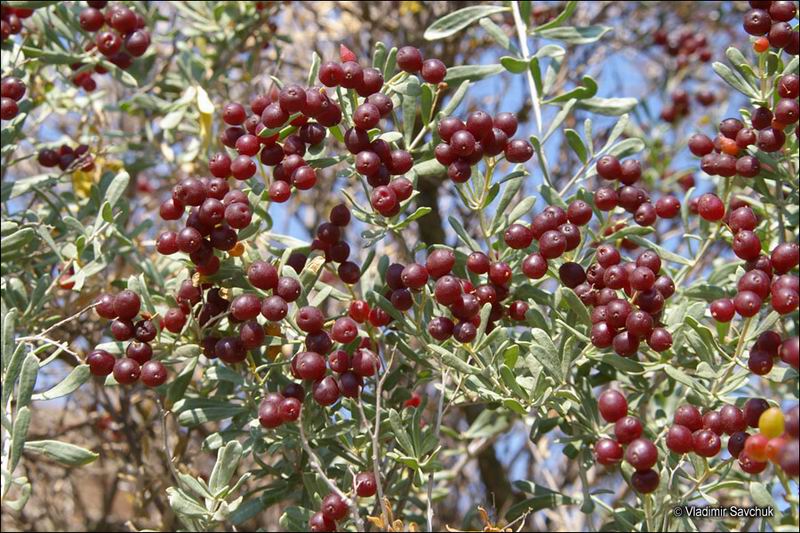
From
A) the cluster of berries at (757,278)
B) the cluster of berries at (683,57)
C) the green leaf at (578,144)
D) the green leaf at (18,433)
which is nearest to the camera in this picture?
the cluster of berries at (757,278)

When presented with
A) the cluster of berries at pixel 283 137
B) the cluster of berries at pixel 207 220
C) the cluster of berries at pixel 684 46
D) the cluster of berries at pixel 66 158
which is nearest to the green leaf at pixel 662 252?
the cluster of berries at pixel 283 137

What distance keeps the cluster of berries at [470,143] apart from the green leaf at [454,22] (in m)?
0.54

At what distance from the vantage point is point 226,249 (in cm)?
177

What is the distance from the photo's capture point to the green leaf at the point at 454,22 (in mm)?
2332

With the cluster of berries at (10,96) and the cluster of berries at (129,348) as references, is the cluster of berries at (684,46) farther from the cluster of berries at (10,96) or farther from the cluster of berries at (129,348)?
the cluster of berries at (129,348)

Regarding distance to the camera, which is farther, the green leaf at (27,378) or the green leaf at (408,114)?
the green leaf at (408,114)

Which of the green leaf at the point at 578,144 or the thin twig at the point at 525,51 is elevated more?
the thin twig at the point at 525,51

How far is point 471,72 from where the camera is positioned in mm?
2260

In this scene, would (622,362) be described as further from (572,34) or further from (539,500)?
(572,34)

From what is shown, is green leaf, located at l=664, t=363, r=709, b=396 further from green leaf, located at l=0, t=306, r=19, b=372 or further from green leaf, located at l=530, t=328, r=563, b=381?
green leaf, located at l=0, t=306, r=19, b=372

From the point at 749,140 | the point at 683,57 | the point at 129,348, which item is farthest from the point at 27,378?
the point at 683,57

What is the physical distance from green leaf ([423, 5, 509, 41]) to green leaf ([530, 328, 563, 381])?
0.94m

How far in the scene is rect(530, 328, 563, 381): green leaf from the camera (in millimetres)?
1700

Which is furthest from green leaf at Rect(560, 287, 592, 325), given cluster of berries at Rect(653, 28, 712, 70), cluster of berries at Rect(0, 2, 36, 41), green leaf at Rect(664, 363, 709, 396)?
cluster of berries at Rect(653, 28, 712, 70)
